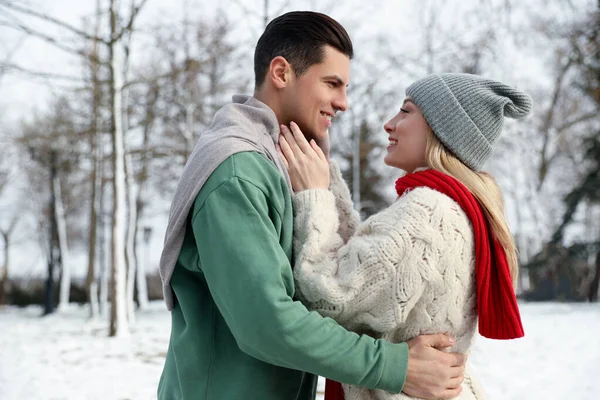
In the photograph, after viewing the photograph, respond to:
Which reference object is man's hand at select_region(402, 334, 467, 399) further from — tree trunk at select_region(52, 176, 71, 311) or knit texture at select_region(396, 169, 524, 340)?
tree trunk at select_region(52, 176, 71, 311)

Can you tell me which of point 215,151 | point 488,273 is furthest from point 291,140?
point 488,273

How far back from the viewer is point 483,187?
1.82m

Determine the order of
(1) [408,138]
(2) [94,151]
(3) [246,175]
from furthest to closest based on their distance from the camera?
(2) [94,151] → (1) [408,138] → (3) [246,175]

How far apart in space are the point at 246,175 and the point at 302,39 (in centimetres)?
59

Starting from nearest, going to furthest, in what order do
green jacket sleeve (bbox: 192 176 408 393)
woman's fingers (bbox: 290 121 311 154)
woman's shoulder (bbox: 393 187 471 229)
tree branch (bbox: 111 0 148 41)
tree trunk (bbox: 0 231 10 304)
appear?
green jacket sleeve (bbox: 192 176 408 393) → woman's shoulder (bbox: 393 187 471 229) → woman's fingers (bbox: 290 121 311 154) → tree branch (bbox: 111 0 148 41) → tree trunk (bbox: 0 231 10 304)

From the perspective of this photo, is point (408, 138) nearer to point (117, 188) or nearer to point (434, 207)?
point (434, 207)

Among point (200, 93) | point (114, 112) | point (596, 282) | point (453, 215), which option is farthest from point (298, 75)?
point (596, 282)

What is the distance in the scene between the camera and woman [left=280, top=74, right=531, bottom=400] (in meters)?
1.57

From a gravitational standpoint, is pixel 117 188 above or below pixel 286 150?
above

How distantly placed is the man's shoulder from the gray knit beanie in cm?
64

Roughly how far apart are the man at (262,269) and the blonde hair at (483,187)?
1.15 feet

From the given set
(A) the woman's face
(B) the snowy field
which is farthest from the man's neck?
(B) the snowy field

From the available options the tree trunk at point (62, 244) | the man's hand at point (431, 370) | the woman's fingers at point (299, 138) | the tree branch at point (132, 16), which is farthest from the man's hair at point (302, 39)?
the tree trunk at point (62, 244)

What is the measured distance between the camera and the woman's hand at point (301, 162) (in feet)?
5.82
